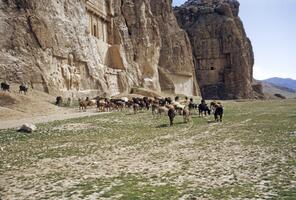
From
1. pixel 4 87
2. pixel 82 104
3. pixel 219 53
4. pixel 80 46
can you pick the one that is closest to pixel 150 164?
pixel 82 104

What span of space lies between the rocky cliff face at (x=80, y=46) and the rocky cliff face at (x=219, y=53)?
28.7 meters

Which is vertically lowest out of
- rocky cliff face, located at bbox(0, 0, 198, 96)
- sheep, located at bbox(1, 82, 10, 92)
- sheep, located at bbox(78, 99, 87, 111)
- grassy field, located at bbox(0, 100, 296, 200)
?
grassy field, located at bbox(0, 100, 296, 200)

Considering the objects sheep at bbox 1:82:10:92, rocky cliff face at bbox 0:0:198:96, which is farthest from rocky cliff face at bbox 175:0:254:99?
sheep at bbox 1:82:10:92

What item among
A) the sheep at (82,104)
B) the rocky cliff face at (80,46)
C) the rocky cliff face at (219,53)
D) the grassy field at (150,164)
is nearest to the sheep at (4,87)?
the rocky cliff face at (80,46)

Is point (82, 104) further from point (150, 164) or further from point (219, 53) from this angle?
point (219, 53)

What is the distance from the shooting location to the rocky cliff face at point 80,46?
164ft

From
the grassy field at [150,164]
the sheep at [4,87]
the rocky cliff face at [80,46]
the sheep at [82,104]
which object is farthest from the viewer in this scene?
the rocky cliff face at [80,46]

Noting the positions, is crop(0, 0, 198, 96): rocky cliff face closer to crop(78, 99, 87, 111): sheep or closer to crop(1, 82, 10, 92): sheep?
crop(1, 82, 10, 92): sheep

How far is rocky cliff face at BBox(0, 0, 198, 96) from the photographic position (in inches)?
1971

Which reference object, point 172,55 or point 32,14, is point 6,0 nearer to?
point 32,14

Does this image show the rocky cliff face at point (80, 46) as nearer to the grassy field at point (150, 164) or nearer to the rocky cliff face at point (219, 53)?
the grassy field at point (150, 164)

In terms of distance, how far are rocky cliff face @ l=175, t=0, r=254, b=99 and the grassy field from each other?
96086mm

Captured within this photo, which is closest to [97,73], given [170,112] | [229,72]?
Answer: [170,112]

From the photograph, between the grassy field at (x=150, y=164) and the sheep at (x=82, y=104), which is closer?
the grassy field at (x=150, y=164)
